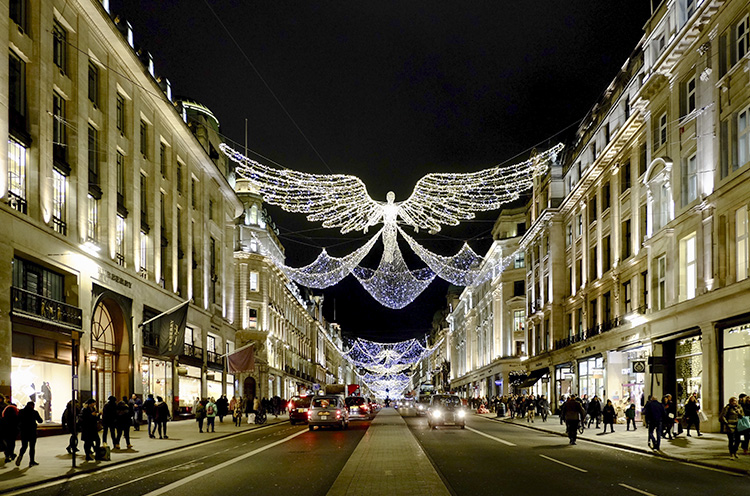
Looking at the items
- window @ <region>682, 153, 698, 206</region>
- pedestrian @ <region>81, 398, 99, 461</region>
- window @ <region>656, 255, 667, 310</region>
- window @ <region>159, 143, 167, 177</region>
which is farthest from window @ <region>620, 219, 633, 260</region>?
pedestrian @ <region>81, 398, 99, 461</region>

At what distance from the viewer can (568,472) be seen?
16.2m

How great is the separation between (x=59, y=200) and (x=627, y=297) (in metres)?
27.8

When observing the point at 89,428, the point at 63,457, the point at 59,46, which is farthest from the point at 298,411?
the point at 89,428

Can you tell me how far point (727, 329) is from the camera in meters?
27.9

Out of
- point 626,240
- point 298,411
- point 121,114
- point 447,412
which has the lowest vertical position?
point 298,411

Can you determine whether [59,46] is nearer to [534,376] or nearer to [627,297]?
[627,297]

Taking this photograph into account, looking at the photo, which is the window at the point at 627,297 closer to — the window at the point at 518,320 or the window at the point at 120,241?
the window at the point at 120,241

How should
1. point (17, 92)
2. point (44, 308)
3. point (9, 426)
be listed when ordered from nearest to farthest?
point (9, 426) < point (17, 92) < point (44, 308)

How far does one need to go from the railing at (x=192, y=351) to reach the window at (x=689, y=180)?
94.7 feet

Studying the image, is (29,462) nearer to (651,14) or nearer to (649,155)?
(649,155)

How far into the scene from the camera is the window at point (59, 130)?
29891mm

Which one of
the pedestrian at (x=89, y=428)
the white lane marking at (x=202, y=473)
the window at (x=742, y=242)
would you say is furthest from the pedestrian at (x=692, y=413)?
the pedestrian at (x=89, y=428)

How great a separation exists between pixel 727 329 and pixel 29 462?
22.6 m

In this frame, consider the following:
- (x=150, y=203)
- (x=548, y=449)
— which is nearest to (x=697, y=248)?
(x=548, y=449)
